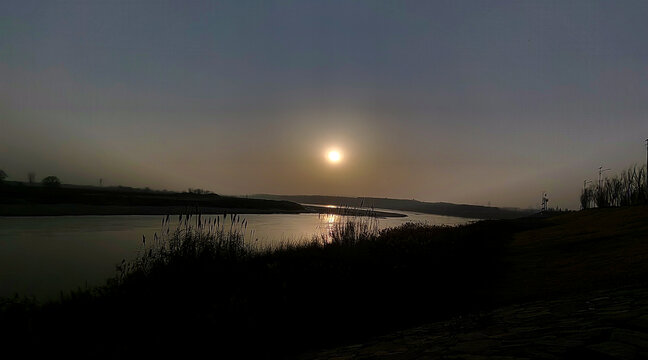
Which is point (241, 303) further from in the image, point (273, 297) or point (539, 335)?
point (539, 335)

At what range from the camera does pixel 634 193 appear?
31406mm

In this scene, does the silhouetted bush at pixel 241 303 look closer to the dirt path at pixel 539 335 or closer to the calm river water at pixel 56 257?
the dirt path at pixel 539 335

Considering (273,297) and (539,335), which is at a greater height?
(539,335)

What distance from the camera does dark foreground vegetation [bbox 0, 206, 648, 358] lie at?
4.02 meters

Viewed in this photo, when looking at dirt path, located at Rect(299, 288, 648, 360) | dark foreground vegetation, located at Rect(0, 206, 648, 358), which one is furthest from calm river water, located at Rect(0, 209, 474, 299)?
dirt path, located at Rect(299, 288, 648, 360)

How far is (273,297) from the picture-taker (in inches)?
202

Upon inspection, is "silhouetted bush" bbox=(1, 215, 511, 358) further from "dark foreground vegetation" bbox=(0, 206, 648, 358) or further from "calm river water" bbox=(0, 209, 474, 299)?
"calm river water" bbox=(0, 209, 474, 299)

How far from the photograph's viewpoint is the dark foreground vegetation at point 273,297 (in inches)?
158

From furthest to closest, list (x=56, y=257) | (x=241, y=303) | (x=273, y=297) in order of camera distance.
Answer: (x=56, y=257), (x=273, y=297), (x=241, y=303)

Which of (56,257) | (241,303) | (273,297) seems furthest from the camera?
(56,257)

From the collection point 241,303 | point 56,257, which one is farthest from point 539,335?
point 56,257

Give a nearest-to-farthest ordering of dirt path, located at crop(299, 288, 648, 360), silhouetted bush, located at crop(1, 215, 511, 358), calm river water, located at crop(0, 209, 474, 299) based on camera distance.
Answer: dirt path, located at crop(299, 288, 648, 360)
silhouetted bush, located at crop(1, 215, 511, 358)
calm river water, located at crop(0, 209, 474, 299)

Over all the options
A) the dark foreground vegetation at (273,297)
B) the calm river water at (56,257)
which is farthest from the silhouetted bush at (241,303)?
the calm river water at (56,257)

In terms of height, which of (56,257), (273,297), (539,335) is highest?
(539,335)
